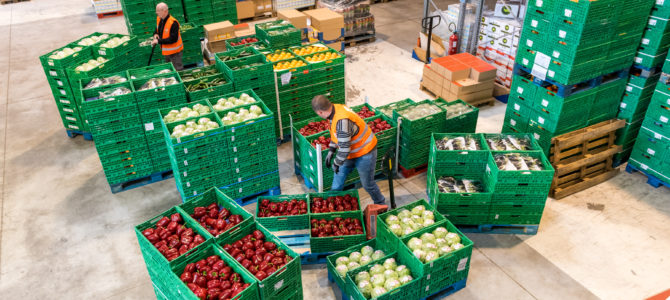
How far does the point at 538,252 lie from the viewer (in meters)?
6.61

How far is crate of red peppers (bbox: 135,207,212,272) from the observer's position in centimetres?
494

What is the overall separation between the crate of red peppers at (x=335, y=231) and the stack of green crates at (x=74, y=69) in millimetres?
5410

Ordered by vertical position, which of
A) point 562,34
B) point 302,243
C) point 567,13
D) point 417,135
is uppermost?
point 567,13

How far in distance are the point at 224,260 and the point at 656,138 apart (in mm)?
7169

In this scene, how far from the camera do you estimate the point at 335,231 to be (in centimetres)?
633

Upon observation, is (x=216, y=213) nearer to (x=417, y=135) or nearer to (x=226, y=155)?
(x=226, y=155)

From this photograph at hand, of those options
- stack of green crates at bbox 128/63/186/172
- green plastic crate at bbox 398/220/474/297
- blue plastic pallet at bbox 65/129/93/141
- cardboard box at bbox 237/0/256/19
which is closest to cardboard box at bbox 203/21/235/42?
cardboard box at bbox 237/0/256/19

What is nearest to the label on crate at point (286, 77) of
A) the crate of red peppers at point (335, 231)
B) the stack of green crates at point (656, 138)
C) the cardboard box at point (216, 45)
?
the crate of red peppers at point (335, 231)

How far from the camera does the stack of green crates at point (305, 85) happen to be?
9.01 m

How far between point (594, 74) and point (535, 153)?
179 centimetres

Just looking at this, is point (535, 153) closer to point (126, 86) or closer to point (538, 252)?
point (538, 252)

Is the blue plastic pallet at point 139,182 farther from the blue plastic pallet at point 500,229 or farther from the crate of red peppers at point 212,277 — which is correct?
the blue plastic pallet at point 500,229

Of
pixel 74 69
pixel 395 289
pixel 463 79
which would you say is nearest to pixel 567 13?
pixel 463 79

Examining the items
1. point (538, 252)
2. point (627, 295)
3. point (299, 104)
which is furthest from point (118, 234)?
point (627, 295)
